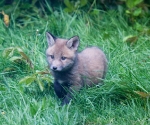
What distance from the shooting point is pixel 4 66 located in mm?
7164

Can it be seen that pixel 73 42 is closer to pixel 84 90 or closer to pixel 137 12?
pixel 84 90

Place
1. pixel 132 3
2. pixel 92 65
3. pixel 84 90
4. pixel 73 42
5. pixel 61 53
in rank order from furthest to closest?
pixel 132 3 < pixel 92 65 < pixel 73 42 < pixel 61 53 < pixel 84 90

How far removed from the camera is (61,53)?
20.5 ft

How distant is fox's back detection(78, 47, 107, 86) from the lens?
646 cm

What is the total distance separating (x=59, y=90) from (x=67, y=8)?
274 cm

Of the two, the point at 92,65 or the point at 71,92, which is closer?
the point at 71,92

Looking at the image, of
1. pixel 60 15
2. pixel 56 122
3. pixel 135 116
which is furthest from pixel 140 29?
pixel 56 122

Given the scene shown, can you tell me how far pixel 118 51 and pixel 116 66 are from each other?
749 mm

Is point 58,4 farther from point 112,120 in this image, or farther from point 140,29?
point 112,120

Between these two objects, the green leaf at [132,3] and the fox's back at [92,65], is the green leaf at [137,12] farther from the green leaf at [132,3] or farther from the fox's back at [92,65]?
the fox's back at [92,65]

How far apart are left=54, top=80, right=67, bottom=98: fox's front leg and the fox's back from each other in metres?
0.32

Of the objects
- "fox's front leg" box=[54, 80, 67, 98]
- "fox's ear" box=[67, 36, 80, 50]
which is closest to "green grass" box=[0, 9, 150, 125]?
"fox's front leg" box=[54, 80, 67, 98]

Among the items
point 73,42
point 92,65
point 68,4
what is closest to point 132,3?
point 68,4

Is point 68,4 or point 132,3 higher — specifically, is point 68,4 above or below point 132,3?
above
